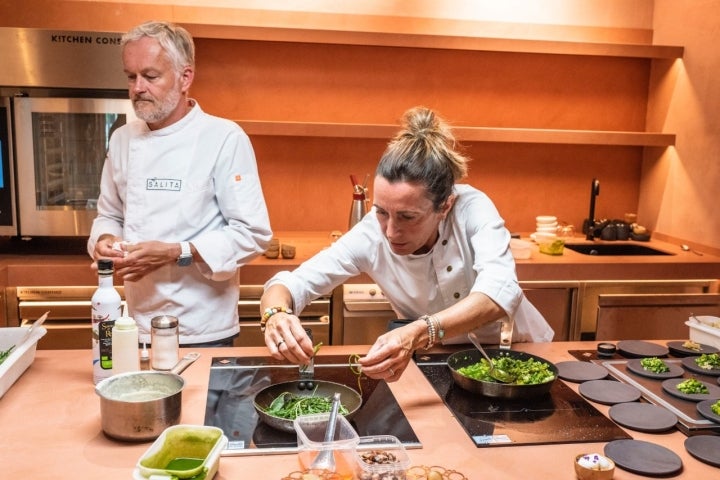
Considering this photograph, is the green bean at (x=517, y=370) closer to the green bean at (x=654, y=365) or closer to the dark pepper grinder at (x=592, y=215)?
the green bean at (x=654, y=365)

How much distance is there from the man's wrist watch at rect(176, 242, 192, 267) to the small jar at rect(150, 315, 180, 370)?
0.59 m

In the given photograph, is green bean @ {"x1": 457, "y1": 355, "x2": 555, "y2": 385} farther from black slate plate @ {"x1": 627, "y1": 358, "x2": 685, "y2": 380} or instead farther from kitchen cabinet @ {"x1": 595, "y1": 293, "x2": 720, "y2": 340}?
kitchen cabinet @ {"x1": 595, "y1": 293, "x2": 720, "y2": 340}

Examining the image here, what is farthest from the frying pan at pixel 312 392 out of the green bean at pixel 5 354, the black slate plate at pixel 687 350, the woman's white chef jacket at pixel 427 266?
the black slate plate at pixel 687 350

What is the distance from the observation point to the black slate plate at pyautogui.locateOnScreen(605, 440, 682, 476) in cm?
136

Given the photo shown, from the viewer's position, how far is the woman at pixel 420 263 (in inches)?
68.6

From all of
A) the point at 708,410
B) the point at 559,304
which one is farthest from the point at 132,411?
the point at 559,304

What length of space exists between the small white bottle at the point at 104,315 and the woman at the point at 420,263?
0.39 m

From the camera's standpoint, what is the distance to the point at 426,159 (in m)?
1.85

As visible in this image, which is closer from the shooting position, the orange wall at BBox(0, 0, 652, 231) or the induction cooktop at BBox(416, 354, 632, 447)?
the induction cooktop at BBox(416, 354, 632, 447)

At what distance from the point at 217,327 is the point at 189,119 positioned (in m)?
0.76

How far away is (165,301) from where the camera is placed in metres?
2.41

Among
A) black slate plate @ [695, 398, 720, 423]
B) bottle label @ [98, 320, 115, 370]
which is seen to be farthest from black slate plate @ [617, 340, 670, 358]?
bottle label @ [98, 320, 115, 370]

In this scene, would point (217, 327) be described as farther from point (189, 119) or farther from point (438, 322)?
point (438, 322)

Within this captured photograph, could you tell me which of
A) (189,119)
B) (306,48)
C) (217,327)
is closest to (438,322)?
(217,327)
